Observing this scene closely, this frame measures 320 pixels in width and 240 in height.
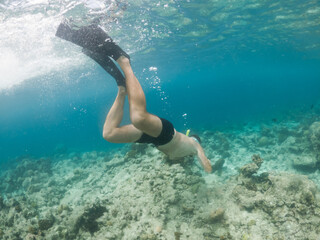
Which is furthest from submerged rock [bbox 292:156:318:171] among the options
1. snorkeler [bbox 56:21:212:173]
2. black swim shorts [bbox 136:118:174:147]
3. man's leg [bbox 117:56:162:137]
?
man's leg [bbox 117:56:162:137]

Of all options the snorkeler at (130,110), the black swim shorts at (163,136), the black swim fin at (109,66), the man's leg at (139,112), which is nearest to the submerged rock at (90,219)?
the snorkeler at (130,110)

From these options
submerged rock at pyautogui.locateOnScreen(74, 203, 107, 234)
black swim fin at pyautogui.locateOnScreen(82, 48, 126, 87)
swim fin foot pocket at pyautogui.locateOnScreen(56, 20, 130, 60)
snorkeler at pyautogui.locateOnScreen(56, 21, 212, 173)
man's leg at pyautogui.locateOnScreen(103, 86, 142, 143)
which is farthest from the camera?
submerged rock at pyautogui.locateOnScreen(74, 203, 107, 234)

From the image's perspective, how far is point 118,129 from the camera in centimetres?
424

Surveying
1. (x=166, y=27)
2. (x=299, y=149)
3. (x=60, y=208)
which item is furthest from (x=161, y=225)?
(x=166, y=27)

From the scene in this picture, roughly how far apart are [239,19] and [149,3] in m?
9.63

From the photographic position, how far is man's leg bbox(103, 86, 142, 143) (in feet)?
13.8

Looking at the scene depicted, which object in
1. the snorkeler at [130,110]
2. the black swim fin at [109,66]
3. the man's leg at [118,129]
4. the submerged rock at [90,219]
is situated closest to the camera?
the snorkeler at [130,110]

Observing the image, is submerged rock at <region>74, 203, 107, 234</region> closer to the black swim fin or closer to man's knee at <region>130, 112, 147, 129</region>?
man's knee at <region>130, 112, 147, 129</region>

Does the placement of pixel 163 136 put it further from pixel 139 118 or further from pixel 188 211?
pixel 188 211

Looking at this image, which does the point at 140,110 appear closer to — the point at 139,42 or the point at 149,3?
the point at 149,3

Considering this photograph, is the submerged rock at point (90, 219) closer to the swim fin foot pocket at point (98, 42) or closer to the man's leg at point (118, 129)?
the man's leg at point (118, 129)

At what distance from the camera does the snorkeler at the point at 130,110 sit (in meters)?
3.63

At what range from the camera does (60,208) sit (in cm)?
812

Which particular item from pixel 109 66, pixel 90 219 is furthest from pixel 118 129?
pixel 90 219
